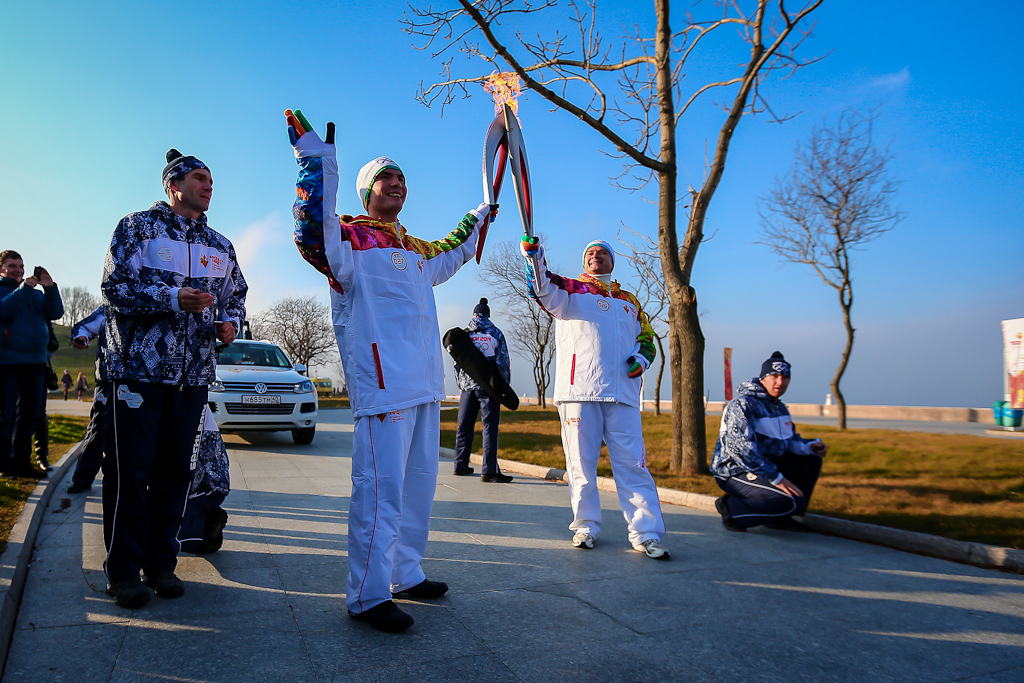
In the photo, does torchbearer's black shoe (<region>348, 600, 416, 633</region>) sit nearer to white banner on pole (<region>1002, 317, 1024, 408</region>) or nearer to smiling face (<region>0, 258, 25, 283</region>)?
smiling face (<region>0, 258, 25, 283</region>)

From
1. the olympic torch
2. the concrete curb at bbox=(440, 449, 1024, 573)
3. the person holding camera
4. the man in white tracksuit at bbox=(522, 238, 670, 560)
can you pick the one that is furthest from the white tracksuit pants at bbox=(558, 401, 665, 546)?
the person holding camera

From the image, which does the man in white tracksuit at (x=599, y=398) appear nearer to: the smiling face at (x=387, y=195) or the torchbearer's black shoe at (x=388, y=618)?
the smiling face at (x=387, y=195)

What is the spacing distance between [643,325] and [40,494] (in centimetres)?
536

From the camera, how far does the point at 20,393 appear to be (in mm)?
6625

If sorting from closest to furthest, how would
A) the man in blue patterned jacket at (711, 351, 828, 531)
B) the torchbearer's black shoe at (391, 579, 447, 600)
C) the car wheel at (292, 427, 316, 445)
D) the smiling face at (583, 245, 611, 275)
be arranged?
the torchbearer's black shoe at (391, 579, 447, 600) → the smiling face at (583, 245, 611, 275) → the man in blue patterned jacket at (711, 351, 828, 531) → the car wheel at (292, 427, 316, 445)

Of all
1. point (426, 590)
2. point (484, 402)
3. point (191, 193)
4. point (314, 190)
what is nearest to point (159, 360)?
point (191, 193)

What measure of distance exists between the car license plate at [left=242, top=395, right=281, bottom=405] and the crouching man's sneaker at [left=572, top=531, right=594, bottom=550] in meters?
7.59

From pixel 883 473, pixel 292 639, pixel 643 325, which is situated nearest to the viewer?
pixel 292 639

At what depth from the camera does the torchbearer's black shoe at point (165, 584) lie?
3.34 meters

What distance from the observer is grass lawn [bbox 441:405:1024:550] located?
558cm

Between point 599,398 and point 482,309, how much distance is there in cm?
400

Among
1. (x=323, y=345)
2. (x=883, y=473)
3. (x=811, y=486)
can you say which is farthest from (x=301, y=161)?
(x=323, y=345)

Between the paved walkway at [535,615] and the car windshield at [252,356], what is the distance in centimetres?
640

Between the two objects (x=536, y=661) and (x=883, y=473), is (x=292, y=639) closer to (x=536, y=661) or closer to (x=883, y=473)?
(x=536, y=661)
